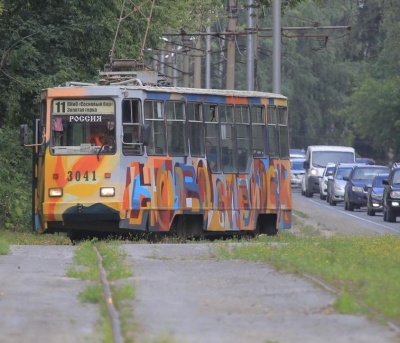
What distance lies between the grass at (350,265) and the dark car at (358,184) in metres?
28.8

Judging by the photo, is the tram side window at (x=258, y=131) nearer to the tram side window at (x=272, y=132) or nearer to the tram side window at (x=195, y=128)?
the tram side window at (x=272, y=132)

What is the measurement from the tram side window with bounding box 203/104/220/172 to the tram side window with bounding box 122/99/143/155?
6.02 ft

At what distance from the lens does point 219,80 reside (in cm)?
10244

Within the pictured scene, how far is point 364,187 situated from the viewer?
50344 millimetres

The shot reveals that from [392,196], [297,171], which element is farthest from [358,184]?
[297,171]

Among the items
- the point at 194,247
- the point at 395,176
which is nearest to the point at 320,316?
the point at 194,247

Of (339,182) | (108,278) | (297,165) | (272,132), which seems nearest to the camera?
(108,278)

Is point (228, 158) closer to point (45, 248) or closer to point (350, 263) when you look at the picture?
point (45, 248)

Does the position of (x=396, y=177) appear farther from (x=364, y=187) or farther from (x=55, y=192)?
(x=55, y=192)

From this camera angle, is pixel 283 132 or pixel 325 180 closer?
pixel 283 132

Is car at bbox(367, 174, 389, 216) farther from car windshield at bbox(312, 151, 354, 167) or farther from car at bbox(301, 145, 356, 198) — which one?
car windshield at bbox(312, 151, 354, 167)

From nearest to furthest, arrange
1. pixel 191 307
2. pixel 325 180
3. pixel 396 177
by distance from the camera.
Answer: pixel 191 307
pixel 396 177
pixel 325 180

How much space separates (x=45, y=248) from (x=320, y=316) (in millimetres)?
10218

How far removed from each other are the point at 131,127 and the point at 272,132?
13.7 feet
